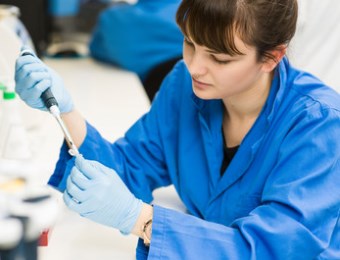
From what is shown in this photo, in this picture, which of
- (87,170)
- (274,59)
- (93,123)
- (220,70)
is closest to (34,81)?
(87,170)

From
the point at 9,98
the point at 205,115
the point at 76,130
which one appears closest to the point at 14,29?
the point at 9,98

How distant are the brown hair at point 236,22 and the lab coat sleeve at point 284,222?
0.70 feet

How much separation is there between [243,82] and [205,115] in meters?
0.18

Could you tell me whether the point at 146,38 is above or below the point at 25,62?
below

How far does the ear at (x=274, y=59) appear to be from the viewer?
116cm

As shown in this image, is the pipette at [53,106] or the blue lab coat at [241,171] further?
the pipette at [53,106]

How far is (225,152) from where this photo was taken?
4.20 feet

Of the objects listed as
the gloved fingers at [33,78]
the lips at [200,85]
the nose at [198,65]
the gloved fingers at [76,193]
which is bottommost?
the gloved fingers at [76,193]

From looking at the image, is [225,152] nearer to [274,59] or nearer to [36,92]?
[274,59]

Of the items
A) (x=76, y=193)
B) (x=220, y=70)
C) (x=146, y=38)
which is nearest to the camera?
(x=76, y=193)

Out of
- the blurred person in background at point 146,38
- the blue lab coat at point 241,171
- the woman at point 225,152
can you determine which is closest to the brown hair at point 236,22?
the woman at point 225,152

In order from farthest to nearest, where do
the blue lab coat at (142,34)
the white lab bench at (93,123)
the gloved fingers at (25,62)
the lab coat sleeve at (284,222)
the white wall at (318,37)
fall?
the blue lab coat at (142,34) < the white wall at (318,37) < the gloved fingers at (25,62) < the white lab bench at (93,123) < the lab coat sleeve at (284,222)

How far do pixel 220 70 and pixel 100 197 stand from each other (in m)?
0.37

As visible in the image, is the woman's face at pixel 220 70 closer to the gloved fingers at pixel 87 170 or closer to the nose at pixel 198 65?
the nose at pixel 198 65
